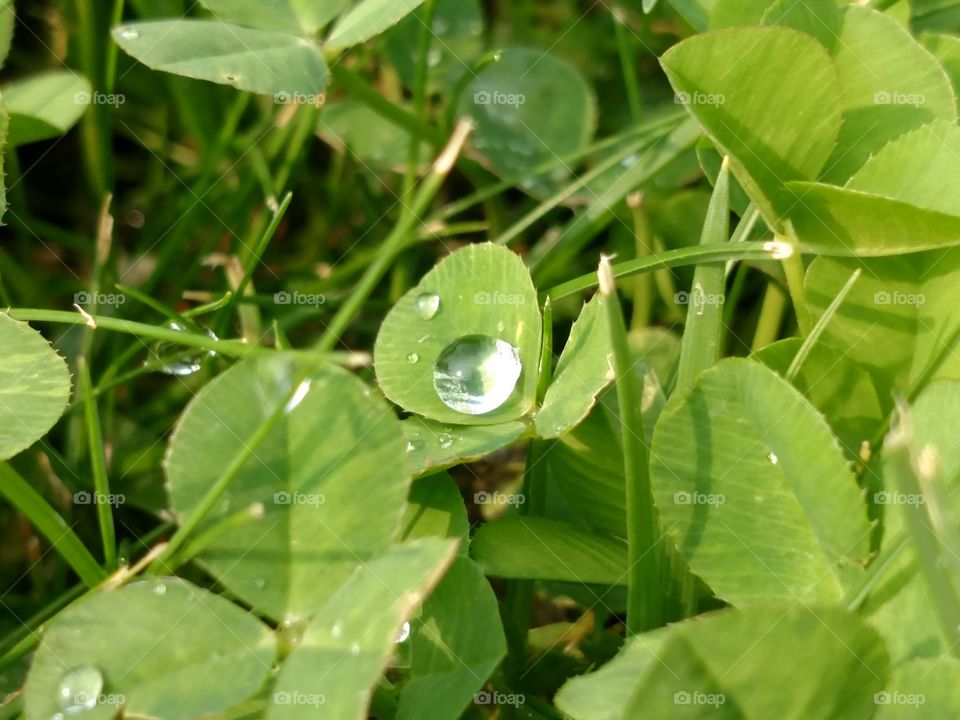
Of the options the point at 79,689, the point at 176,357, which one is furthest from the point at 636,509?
the point at 176,357

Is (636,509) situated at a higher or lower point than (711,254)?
lower

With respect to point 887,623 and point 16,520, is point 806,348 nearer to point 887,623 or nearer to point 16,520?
point 887,623

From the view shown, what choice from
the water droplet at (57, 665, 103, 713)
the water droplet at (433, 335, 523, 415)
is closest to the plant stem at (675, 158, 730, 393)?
the water droplet at (433, 335, 523, 415)

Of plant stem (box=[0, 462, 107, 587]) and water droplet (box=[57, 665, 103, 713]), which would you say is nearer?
water droplet (box=[57, 665, 103, 713])

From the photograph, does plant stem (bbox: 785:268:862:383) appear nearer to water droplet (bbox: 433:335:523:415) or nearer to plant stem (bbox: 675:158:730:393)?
plant stem (bbox: 675:158:730:393)

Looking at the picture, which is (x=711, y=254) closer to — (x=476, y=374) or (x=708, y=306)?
(x=708, y=306)

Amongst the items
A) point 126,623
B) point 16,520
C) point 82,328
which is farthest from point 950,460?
point 82,328
